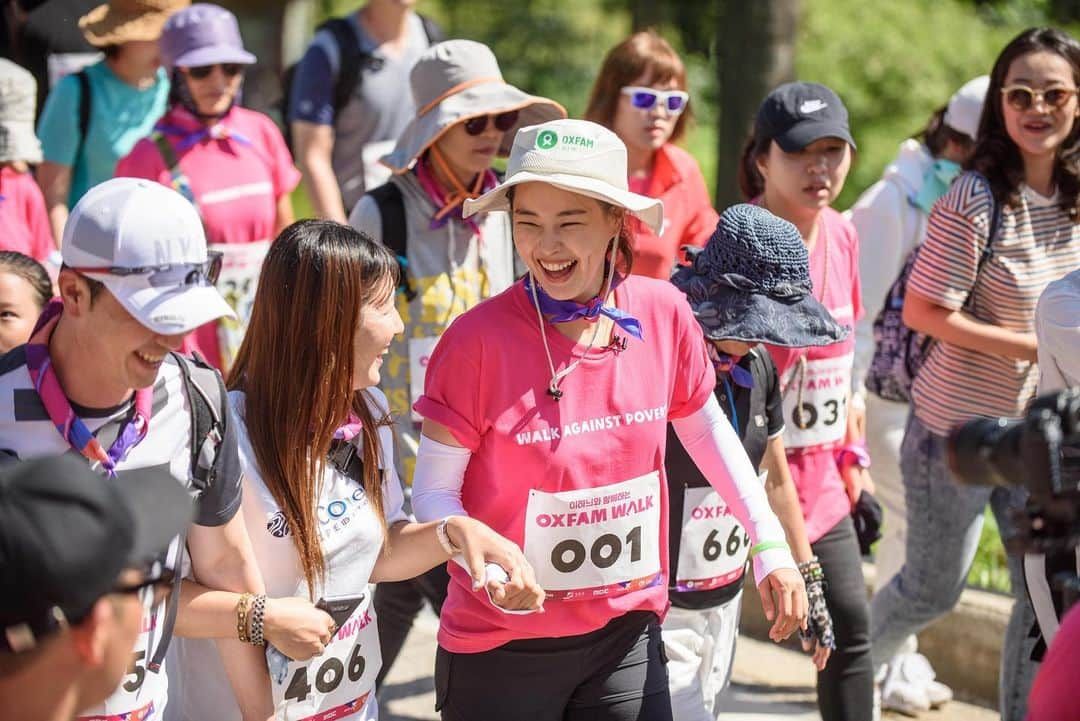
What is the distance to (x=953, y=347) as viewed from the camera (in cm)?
492

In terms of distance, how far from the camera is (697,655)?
3.97m

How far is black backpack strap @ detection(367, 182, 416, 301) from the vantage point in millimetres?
4605

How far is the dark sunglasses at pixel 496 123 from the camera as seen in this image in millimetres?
4738

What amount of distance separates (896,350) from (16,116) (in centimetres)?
333

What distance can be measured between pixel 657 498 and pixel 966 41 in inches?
515

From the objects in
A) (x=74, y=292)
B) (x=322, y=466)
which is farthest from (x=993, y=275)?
(x=74, y=292)

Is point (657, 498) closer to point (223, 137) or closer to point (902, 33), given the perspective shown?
point (223, 137)

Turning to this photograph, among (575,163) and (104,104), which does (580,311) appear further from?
(104,104)

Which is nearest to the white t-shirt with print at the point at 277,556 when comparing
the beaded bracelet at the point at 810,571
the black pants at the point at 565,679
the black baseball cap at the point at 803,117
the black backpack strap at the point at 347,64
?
the black pants at the point at 565,679

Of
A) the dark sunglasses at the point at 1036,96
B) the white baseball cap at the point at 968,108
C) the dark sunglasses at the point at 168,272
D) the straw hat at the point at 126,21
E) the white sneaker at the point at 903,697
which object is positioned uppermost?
the dark sunglasses at the point at 168,272

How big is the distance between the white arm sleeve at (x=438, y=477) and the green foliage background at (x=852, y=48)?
7.70 meters

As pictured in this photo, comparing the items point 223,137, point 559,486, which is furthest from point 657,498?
point 223,137

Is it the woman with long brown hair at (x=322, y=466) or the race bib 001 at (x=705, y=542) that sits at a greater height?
the woman with long brown hair at (x=322, y=466)

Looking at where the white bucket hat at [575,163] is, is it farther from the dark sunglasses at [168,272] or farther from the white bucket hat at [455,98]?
the white bucket hat at [455,98]
